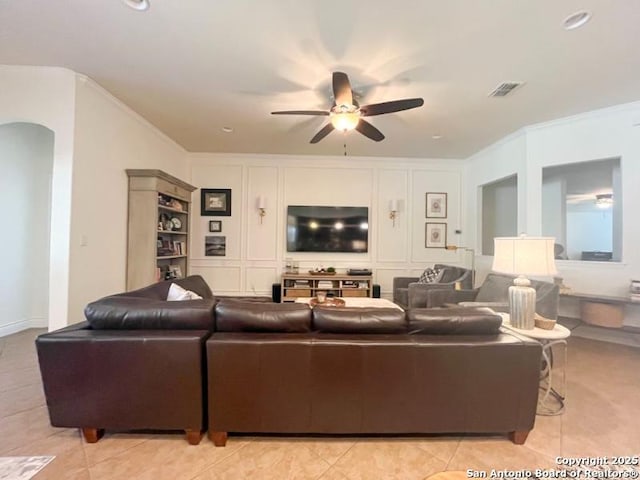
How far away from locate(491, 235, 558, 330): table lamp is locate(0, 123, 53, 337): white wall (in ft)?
17.1

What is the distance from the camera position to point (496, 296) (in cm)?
355

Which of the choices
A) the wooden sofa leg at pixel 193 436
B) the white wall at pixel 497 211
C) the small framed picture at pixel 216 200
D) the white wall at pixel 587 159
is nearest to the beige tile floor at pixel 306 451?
the wooden sofa leg at pixel 193 436

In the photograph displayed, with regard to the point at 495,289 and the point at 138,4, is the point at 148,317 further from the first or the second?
the point at 495,289

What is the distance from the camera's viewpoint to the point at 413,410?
1682 millimetres

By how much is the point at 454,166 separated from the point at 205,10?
4.94 meters

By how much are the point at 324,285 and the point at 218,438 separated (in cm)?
346

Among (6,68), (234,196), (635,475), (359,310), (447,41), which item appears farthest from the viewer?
(234,196)

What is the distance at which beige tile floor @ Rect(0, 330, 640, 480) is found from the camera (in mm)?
1546

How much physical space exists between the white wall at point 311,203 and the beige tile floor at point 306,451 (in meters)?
3.50

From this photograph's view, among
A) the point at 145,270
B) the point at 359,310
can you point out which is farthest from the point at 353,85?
the point at 145,270

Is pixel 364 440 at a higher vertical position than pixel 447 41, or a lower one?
lower

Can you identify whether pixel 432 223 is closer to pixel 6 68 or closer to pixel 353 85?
pixel 353 85

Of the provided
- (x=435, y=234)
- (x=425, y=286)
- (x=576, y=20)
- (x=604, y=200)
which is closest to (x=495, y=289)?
(x=425, y=286)

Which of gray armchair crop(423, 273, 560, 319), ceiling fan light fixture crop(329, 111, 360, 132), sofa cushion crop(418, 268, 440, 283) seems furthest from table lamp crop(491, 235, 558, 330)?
sofa cushion crop(418, 268, 440, 283)
